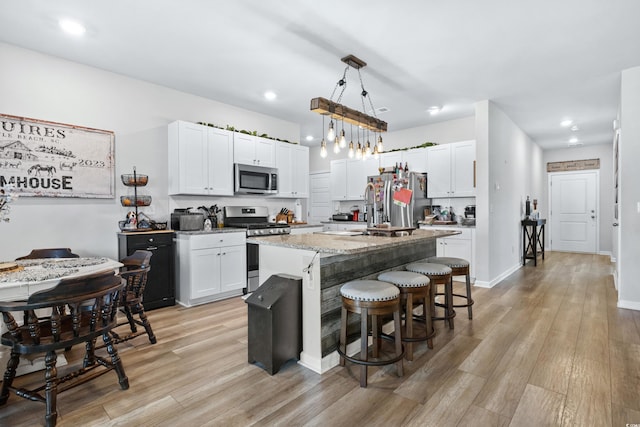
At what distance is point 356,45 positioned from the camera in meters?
3.11

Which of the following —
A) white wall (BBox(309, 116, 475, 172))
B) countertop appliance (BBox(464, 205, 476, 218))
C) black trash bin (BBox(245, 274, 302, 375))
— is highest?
white wall (BBox(309, 116, 475, 172))

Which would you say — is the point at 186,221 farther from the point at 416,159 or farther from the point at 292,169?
the point at 416,159

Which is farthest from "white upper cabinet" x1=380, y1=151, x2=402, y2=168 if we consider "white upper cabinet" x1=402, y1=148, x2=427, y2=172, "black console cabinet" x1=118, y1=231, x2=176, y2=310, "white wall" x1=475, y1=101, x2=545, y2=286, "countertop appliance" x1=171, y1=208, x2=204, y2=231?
"black console cabinet" x1=118, y1=231, x2=176, y2=310

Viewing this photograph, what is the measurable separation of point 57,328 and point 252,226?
9.45 feet

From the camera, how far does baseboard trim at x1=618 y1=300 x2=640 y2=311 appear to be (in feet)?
11.9

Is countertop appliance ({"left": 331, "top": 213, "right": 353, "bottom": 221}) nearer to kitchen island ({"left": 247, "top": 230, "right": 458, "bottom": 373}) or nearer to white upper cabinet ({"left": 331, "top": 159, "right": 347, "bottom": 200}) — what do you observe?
white upper cabinet ({"left": 331, "top": 159, "right": 347, "bottom": 200})

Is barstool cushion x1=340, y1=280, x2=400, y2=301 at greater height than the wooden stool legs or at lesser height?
greater

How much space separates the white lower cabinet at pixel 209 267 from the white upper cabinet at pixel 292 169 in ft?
4.46

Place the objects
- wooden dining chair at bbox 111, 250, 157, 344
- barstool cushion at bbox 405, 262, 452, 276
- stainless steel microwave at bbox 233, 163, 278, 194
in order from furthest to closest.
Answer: stainless steel microwave at bbox 233, 163, 278, 194, barstool cushion at bbox 405, 262, 452, 276, wooden dining chair at bbox 111, 250, 157, 344

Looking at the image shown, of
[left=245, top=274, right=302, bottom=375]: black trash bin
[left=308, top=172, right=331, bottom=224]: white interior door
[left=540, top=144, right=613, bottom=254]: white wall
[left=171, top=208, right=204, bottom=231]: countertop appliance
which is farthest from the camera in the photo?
[left=540, top=144, right=613, bottom=254]: white wall

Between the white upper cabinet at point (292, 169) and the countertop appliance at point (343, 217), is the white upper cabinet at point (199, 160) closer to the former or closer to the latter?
the white upper cabinet at point (292, 169)

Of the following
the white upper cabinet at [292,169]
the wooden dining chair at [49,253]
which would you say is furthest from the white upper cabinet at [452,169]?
the wooden dining chair at [49,253]

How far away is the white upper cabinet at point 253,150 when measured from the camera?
471 cm

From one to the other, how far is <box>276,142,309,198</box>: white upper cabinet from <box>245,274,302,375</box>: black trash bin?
3087 millimetres
